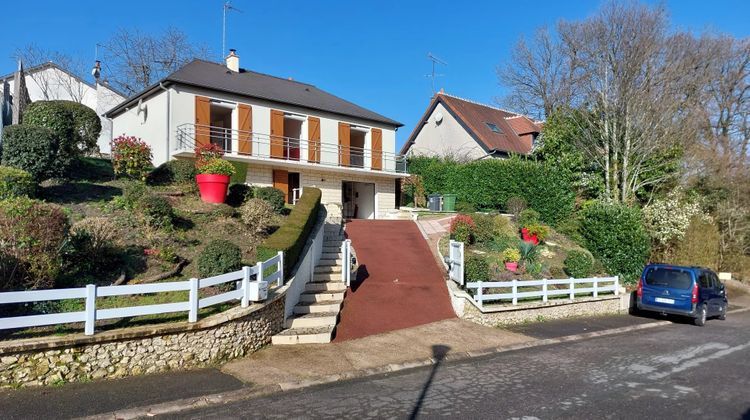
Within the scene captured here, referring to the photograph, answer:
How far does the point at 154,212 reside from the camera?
11.1 meters

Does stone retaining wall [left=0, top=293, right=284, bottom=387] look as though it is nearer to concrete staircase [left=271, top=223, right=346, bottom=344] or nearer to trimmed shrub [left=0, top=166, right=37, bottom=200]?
concrete staircase [left=271, top=223, right=346, bottom=344]

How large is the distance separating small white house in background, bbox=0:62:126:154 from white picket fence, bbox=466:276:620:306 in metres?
25.3

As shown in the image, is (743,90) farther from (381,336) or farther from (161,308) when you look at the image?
(161,308)

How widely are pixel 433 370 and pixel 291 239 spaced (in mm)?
4284

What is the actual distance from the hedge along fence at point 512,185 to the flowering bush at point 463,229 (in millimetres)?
6904

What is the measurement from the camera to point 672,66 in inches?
836

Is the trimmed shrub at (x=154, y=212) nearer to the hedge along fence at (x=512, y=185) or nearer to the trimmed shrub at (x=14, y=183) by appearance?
the trimmed shrub at (x=14, y=183)

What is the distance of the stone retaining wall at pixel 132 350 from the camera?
5.62 m

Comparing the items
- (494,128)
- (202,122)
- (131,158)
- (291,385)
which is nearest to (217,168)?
(131,158)

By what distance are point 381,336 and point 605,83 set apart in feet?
58.5

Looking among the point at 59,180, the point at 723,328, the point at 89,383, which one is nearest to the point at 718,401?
the point at 89,383

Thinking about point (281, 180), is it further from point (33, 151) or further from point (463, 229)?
point (33, 151)

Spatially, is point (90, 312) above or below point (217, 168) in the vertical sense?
below

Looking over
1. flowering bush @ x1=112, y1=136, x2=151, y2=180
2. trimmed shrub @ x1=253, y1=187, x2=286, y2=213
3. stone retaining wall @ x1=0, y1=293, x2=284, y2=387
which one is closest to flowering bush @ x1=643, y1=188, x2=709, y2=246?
trimmed shrub @ x1=253, y1=187, x2=286, y2=213
